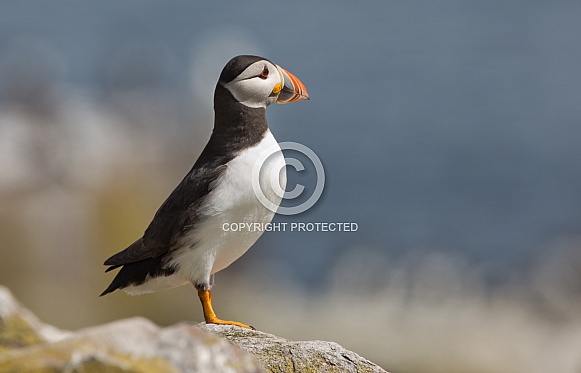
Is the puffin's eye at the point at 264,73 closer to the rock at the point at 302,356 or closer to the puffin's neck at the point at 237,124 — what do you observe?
the puffin's neck at the point at 237,124

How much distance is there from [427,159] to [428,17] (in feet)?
66.6

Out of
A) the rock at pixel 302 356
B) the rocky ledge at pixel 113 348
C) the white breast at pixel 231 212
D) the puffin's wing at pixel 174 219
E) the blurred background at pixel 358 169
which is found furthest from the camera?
the blurred background at pixel 358 169

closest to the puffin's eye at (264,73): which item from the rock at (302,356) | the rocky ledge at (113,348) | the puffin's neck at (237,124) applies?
the puffin's neck at (237,124)

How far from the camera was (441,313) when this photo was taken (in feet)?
47.0

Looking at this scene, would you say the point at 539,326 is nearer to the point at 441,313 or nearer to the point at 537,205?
the point at 441,313

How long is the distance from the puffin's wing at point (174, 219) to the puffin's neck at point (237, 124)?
222 millimetres

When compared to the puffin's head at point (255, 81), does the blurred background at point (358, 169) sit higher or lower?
higher

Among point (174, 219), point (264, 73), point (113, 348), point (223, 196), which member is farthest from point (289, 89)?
point (113, 348)

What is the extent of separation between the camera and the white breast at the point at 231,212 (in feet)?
21.8

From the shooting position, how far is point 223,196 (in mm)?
6648

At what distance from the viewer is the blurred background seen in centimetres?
1232

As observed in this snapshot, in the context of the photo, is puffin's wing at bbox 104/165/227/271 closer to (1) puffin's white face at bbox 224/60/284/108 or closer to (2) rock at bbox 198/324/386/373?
(1) puffin's white face at bbox 224/60/284/108

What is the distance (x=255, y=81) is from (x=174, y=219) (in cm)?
110

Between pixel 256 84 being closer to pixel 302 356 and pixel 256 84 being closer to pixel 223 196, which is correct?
pixel 223 196
